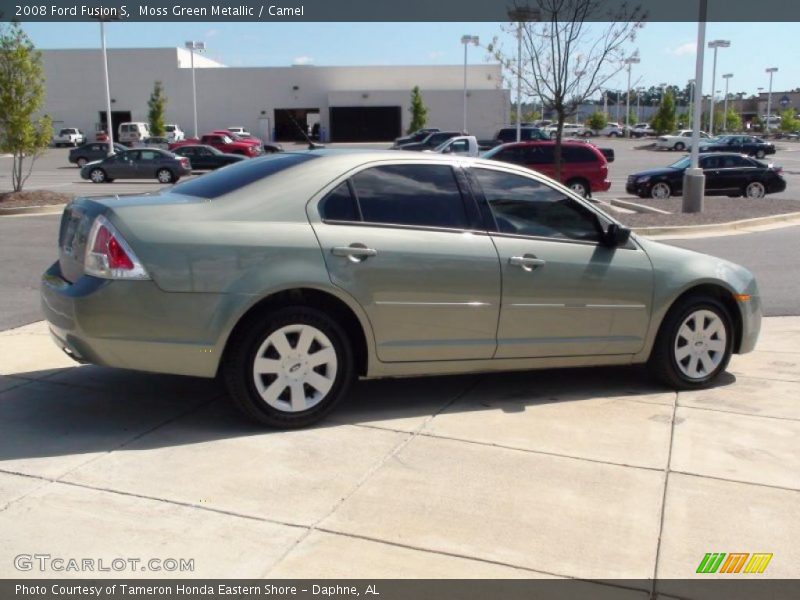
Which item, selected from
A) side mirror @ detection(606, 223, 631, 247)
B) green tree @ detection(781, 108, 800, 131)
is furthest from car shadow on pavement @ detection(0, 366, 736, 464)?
green tree @ detection(781, 108, 800, 131)

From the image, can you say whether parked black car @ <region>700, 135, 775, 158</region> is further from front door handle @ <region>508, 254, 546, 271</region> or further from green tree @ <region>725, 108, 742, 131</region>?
front door handle @ <region>508, 254, 546, 271</region>

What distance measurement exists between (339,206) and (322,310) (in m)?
0.63

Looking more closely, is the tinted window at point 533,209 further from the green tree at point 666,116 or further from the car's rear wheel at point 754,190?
the green tree at point 666,116

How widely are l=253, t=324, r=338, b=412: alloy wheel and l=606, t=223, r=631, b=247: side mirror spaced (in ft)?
6.80

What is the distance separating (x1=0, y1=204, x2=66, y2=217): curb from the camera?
18594 millimetres

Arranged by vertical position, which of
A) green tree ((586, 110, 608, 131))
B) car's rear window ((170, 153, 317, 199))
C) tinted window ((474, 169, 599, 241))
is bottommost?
tinted window ((474, 169, 599, 241))

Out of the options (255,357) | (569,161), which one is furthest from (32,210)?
(255,357)

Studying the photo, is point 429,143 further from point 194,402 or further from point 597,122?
point 597,122

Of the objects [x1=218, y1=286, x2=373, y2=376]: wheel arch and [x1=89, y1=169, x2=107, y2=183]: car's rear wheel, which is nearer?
[x1=218, y1=286, x2=373, y2=376]: wheel arch

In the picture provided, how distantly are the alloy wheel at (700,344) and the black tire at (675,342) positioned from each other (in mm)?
18

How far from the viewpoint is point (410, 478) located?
448 centimetres

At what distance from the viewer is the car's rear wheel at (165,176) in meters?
32.2
